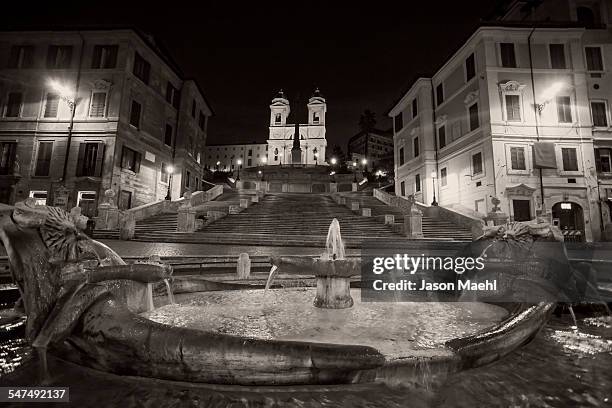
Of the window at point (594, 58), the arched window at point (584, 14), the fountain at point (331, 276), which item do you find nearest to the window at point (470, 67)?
the window at point (594, 58)

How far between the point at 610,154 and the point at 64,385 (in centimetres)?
3132

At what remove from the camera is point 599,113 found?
73.3 feet

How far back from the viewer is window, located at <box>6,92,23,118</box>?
24141mm

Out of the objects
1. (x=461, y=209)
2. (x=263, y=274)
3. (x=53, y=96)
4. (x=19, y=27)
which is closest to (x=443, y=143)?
(x=461, y=209)

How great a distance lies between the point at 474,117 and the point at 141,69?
2897 centimetres

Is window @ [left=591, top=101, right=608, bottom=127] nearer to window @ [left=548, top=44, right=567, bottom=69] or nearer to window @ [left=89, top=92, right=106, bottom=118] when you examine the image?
window @ [left=548, top=44, right=567, bottom=69]

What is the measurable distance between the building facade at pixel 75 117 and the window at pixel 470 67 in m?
27.9

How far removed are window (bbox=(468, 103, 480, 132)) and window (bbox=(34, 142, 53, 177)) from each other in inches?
1331

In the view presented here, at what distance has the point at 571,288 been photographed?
16.0 feet

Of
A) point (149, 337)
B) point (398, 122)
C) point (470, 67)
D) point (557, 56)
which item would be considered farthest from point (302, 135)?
point (149, 337)

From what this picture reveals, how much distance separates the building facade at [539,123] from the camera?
20.6 m

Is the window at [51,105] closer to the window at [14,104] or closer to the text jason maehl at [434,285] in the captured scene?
the window at [14,104]

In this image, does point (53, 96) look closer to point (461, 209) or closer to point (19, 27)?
point (19, 27)

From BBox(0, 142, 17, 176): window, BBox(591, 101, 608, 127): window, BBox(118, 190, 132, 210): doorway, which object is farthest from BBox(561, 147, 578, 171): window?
BBox(0, 142, 17, 176): window
